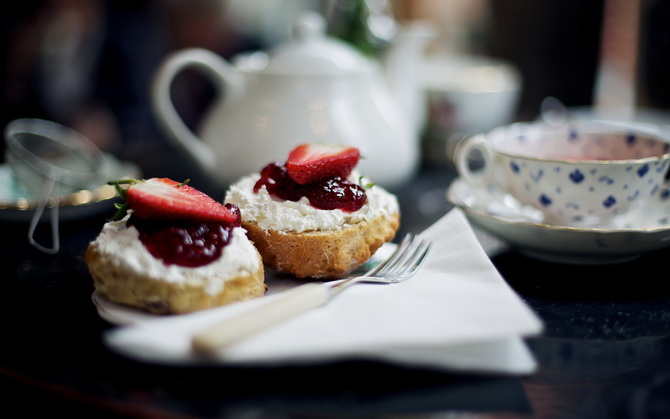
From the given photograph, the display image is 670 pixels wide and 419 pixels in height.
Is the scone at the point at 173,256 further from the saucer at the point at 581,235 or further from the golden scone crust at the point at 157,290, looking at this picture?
the saucer at the point at 581,235

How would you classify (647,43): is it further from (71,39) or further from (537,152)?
(71,39)

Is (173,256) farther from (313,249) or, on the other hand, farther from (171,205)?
(313,249)

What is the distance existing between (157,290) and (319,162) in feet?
1.01

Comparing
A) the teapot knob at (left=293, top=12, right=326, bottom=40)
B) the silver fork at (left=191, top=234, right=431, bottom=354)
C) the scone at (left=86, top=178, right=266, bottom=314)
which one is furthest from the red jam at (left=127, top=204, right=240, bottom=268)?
the teapot knob at (left=293, top=12, right=326, bottom=40)

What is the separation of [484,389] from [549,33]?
2879mm

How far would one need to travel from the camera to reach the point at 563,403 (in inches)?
23.1

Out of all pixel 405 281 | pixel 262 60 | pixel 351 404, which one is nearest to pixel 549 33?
pixel 262 60

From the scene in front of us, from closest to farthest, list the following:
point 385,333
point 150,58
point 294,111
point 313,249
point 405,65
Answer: point 385,333
point 313,249
point 294,111
point 405,65
point 150,58

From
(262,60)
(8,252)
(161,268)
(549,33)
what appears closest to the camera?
(161,268)

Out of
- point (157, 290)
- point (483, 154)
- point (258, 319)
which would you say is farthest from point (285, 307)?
point (483, 154)

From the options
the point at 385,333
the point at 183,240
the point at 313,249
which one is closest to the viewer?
the point at 385,333

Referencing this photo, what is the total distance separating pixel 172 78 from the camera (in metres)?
1.28

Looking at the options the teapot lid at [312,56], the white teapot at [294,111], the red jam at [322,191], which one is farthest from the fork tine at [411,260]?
the teapot lid at [312,56]

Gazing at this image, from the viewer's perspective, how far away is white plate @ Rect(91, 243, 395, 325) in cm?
69
